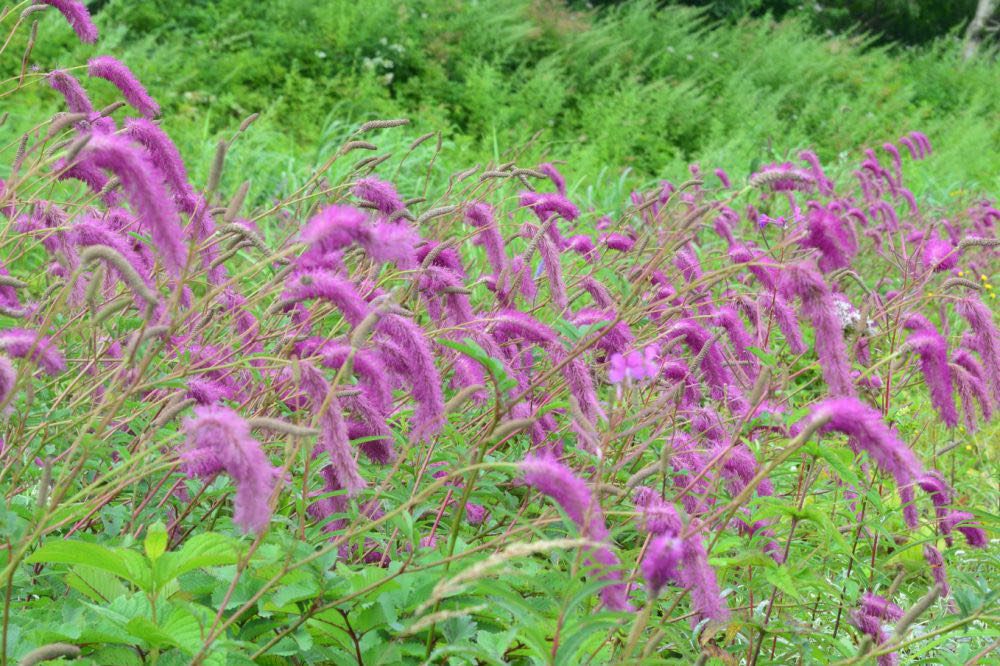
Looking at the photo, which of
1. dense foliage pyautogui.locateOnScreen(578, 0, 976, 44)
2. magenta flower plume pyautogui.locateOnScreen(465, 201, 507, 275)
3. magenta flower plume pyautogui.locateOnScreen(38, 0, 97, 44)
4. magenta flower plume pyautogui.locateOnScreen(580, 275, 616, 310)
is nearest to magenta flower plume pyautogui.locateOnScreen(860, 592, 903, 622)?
magenta flower plume pyautogui.locateOnScreen(580, 275, 616, 310)

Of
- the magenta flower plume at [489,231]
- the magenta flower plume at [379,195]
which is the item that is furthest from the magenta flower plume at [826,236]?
the magenta flower plume at [379,195]

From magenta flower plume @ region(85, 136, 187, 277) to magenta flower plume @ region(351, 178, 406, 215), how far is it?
2.81 ft

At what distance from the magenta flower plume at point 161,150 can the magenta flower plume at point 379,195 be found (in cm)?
45

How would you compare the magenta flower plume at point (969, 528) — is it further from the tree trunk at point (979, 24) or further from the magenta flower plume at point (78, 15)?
the tree trunk at point (979, 24)

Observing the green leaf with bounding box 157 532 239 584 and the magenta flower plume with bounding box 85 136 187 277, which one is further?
A: the green leaf with bounding box 157 532 239 584

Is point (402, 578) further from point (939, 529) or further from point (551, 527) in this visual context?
point (939, 529)

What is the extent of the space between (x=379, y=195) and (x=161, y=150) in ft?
1.76

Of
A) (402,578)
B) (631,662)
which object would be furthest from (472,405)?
(631,662)

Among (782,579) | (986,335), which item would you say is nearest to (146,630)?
(782,579)

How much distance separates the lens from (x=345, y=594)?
160 cm

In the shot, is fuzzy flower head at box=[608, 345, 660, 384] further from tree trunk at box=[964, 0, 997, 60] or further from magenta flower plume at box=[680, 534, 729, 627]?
tree trunk at box=[964, 0, 997, 60]

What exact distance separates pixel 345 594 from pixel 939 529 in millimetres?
1619

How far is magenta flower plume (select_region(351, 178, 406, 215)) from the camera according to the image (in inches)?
85.7

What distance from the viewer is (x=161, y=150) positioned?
1731mm
